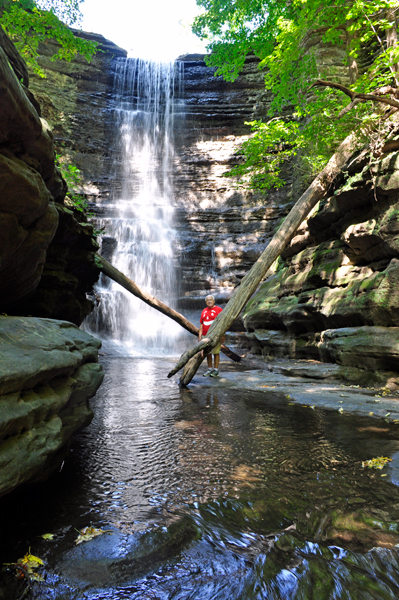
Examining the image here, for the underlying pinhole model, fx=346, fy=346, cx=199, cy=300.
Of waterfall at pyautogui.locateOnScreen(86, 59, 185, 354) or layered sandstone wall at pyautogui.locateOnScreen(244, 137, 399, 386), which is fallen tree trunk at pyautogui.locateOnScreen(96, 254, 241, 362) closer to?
layered sandstone wall at pyautogui.locateOnScreen(244, 137, 399, 386)

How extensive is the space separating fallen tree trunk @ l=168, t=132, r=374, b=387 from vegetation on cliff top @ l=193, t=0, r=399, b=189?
1.83 feet

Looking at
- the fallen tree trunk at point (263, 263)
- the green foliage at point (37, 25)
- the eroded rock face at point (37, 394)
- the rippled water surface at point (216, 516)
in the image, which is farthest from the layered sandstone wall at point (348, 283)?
the green foliage at point (37, 25)

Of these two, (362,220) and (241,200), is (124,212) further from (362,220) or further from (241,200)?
(362,220)

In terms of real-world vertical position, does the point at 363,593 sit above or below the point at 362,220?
below

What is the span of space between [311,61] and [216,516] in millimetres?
12331

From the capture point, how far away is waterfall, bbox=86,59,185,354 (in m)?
15.9

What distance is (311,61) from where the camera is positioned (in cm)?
1046

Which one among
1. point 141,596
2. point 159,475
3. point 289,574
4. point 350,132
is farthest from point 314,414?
point 350,132

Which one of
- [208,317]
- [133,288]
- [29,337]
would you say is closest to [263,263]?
[208,317]

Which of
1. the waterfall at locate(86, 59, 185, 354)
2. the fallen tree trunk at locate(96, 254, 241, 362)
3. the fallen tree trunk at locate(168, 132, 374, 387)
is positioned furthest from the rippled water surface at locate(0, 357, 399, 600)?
the waterfall at locate(86, 59, 185, 354)

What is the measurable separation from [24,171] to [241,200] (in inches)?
733

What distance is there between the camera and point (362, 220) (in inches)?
312

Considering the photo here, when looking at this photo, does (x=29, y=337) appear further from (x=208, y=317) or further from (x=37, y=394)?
(x=208, y=317)

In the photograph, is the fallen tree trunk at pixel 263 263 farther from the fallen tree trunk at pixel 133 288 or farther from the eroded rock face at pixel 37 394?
the eroded rock face at pixel 37 394
